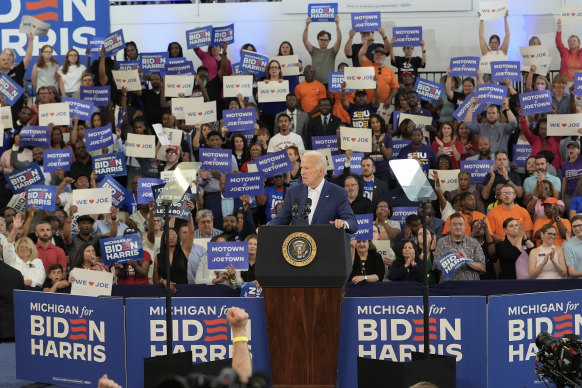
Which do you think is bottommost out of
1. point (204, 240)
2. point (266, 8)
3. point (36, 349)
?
point (36, 349)

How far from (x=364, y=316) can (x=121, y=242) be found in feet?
11.2

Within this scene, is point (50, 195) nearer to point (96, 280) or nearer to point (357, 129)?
point (96, 280)

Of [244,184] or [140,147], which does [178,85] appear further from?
[244,184]

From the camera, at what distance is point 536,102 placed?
45.6 feet

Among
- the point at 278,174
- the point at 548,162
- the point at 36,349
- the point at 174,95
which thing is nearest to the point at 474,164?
the point at 548,162

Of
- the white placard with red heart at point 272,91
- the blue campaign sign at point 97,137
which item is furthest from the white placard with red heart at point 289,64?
the blue campaign sign at point 97,137

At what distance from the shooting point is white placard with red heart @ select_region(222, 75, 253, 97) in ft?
48.0

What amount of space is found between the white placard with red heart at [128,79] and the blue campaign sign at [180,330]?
6761mm

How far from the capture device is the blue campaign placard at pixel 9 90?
14516 millimetres

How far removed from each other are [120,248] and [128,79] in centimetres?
469

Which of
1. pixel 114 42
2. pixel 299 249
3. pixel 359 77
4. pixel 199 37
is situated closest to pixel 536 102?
pixel 359 77

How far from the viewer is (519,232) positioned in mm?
11203

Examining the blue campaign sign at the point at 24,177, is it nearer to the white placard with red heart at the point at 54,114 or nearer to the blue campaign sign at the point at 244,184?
the white placard with red heart at the point at 54,114

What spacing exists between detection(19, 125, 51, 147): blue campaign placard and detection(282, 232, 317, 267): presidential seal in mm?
7417
